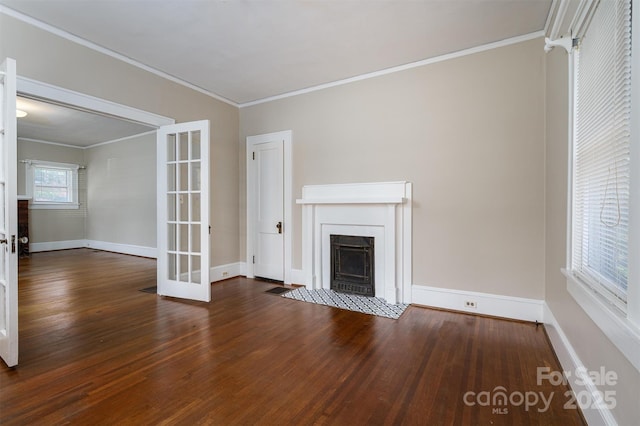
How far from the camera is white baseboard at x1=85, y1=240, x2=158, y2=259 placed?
663 cm

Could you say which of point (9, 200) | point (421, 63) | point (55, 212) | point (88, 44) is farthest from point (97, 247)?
point (421, 63)

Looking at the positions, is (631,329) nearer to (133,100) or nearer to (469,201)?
(469,201)

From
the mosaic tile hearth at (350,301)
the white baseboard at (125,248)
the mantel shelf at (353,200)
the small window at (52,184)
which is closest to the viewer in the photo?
the mosaic tile hearth at (350,301)

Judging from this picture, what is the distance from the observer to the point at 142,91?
3.50m

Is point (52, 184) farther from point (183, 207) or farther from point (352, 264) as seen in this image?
point (352, 264)

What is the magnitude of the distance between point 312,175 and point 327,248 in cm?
102

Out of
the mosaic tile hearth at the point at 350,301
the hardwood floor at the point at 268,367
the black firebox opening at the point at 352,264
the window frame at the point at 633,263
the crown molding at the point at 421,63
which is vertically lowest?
the hardwood floor at the point at 268,367

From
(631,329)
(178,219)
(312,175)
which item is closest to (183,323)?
(178,219)

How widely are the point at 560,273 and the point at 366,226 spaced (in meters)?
1.89

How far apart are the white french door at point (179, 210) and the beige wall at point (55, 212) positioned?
5.90 m

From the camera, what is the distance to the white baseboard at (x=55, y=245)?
7191 millimetres

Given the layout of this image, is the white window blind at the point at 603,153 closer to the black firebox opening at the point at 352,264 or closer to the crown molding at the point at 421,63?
the crown molding at the point at 421,63

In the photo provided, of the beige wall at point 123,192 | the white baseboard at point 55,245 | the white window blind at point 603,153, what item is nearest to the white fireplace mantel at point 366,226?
the white window blind at point 603,153

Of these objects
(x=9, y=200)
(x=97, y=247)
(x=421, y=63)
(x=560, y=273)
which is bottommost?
(x=97, y=247)
